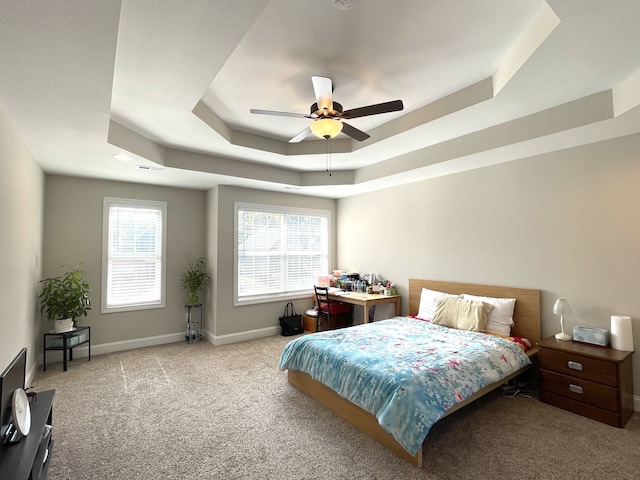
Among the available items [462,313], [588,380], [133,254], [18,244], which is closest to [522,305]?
[462,313]

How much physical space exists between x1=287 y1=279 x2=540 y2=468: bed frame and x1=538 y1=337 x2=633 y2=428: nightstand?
A: 0.97 ft

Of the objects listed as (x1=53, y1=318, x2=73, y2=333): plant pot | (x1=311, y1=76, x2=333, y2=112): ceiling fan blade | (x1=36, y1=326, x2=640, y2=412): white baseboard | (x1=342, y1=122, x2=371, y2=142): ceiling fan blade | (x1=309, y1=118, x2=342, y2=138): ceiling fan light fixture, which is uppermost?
(x1=311, y1=76, x2=333, y2=112): ceiling fan blade

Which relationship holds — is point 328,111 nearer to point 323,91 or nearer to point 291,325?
point 323,91

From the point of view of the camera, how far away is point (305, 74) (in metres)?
2.68

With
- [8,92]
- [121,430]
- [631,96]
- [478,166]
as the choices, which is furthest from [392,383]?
[8,92]

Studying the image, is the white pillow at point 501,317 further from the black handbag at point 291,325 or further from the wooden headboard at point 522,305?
the black handbag at point 291,325

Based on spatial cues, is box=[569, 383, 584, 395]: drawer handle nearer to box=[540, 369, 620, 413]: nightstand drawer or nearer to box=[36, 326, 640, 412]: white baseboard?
box=[540, 369, 620, 413]: nightstand drawer

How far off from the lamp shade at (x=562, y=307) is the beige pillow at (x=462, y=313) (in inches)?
25.5

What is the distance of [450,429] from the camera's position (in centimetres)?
263

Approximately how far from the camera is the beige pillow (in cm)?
369

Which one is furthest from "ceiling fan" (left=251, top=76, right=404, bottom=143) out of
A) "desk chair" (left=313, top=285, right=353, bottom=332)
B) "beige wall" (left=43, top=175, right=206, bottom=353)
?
"beige wall" (left=43, top=175, right=206, bottom=353)

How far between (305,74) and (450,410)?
2.89m

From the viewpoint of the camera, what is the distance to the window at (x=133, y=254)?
471 cm

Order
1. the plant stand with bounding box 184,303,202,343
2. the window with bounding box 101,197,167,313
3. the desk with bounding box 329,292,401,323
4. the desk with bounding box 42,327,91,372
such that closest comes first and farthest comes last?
the desk with bounding box 42,327,91,372 < the window with bounding box 101,197,167,313 < the desk with bounding box 329,292,401,323 < the plant stand with bounding box 184,303,202,343
